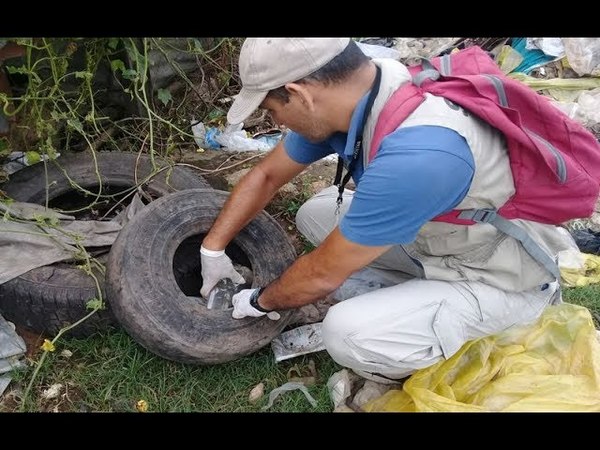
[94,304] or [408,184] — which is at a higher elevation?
[408,184]

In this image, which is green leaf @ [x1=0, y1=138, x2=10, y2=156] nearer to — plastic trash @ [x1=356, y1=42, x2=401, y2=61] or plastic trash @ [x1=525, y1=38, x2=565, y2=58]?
plastic trash @ [x1=356, y1=42, x2=401, y2=61]

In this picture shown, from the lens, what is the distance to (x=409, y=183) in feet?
6.49

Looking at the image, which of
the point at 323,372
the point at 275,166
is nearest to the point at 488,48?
the point at 275,166

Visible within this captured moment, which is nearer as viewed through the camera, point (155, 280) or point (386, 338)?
point (386, 338)

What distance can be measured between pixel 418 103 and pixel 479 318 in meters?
0.99

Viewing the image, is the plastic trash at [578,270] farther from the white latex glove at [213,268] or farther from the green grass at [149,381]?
the white latex glove at [213,268]

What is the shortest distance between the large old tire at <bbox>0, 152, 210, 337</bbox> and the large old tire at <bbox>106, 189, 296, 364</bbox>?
26 cm

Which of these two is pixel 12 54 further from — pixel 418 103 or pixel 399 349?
pixel 399 349

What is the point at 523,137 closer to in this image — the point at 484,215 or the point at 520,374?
the point at 484,215

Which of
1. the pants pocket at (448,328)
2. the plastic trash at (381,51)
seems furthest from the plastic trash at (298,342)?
the plastic trash at (381,51)

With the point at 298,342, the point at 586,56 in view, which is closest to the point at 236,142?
the point at 298,342

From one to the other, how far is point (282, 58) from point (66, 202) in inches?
74.6

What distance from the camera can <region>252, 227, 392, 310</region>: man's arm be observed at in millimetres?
2202

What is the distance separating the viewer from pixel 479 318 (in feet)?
8.36
